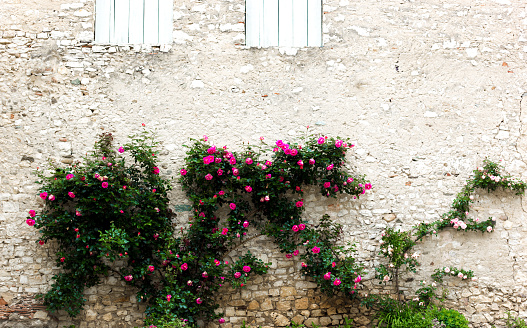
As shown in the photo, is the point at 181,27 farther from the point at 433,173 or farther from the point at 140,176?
the point at 433,173

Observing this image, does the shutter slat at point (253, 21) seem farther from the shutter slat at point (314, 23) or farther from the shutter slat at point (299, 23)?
the shutter slat at point (314, 23)

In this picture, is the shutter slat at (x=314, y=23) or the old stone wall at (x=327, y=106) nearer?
the old stone wall at (x=327, y=106)

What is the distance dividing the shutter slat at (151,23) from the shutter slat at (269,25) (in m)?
1.43

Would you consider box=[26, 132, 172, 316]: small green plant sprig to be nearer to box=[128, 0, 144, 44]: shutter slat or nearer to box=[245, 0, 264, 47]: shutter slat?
box=[128, 0, 144, 44]: shutter slat

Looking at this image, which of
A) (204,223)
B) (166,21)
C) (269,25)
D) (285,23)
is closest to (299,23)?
(285,23)

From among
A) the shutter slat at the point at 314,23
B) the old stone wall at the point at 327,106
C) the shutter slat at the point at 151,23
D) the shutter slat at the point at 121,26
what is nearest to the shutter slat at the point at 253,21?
the old stone wall at the point at 327,106

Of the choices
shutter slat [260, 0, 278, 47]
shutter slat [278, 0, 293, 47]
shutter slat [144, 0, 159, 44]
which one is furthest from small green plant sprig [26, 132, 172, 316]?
shutter slat [278, 0, 293, 47]

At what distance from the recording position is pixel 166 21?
17.1ft

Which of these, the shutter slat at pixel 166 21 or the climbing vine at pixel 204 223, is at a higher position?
the shutter slat at pixel 166 21

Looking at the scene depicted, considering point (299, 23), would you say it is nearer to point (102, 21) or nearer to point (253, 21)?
point (253, 21)

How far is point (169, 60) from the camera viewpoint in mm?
5082

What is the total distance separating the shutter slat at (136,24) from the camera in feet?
17.2

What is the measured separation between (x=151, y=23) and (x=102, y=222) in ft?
8.92

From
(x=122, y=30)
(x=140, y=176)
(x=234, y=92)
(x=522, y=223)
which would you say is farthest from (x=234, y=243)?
(x=522, y=223)
